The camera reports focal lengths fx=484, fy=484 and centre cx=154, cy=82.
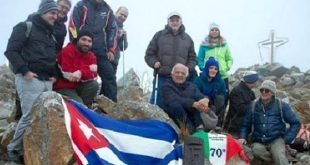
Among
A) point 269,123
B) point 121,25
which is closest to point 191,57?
point 121,25

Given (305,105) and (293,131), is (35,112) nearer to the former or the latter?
(293,131)

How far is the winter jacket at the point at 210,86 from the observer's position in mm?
9359

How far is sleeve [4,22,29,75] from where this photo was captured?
7008 millimetres

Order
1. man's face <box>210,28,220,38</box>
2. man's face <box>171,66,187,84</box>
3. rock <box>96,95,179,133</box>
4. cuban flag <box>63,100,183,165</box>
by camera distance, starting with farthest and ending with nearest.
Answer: man's face <box>210,28,220,38</box> < man's face <box>171,66,187,84</box> < rock <box>96,95,179,133</box> < cuban flag <box>63,100,183,165</box>

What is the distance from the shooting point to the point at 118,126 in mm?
6125

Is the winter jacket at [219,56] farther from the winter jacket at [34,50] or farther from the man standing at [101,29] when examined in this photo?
the winter jacket at [34,50]

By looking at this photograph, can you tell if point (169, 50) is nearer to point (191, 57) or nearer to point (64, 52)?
point (191, 57)

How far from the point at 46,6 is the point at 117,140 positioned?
263cm

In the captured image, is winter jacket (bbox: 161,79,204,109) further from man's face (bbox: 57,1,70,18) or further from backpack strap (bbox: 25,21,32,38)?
backpack strap (bbox: 25,21,32,38)

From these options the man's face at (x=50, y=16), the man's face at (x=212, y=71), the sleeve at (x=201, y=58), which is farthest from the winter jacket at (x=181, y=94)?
the man's face at (x=50, y=16)

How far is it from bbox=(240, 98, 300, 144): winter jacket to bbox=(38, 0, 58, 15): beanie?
411cm

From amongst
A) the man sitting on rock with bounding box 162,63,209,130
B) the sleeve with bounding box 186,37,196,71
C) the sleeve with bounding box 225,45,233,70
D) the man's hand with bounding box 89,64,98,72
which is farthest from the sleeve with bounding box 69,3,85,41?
the sleeve with bounding box 225,45,233,70

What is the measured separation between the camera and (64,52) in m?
8.05

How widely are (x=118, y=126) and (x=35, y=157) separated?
1.73 m
